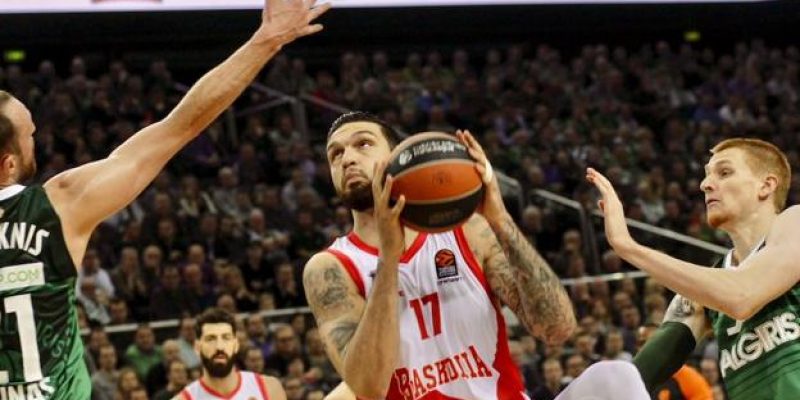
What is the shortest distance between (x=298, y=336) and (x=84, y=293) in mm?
1923

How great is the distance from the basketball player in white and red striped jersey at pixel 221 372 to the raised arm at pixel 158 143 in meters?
4.32

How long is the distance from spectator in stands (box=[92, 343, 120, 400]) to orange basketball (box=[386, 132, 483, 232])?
7148 millimetres

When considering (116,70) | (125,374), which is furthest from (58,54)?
(125,374)

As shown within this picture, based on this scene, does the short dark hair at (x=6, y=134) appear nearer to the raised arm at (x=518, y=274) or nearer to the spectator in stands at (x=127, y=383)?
the raised arm at (x=518, y=274)

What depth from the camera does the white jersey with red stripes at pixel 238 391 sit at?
8.73 metres

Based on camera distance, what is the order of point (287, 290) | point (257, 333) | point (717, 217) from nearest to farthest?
point (717, 217) → point (257, 333) → point (287, 290)

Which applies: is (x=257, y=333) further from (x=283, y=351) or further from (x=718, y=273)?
(x=718, y=273)

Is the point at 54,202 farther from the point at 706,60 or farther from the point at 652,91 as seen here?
the point at 706,60

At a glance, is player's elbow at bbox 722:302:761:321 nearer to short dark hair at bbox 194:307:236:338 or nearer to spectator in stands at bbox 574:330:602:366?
short dark hair at bbox 194:307:236:338

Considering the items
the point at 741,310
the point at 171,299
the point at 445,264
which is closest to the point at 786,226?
the point at 741,310

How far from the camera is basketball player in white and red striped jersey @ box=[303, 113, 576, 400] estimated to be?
4.50 m

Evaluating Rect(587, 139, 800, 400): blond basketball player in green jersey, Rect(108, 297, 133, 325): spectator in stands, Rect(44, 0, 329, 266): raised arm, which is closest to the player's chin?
Rect(587, 139, 800, 400): blond basketball player in green jersey

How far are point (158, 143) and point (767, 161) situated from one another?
2440mm

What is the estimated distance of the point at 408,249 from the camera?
479cm
